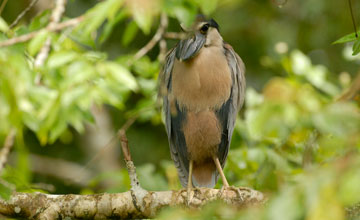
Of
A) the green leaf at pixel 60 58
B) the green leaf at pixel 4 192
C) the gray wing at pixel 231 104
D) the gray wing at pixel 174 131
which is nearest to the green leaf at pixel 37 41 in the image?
the green leaf at pixel 60 58

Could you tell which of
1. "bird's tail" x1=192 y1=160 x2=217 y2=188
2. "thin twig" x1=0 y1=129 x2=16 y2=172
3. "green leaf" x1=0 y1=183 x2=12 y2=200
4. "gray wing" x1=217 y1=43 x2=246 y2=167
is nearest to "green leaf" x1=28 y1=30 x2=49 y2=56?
"green leaf" x1=0 y1=183 x2=12 y2=200

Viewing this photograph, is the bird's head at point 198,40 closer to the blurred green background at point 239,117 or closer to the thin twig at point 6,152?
the blurred green background at point 239,117

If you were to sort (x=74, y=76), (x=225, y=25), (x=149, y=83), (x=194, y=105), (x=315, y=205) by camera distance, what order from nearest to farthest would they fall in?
(x=315, y=205) → (x=74, y=76) → (x=194, y=105) → (x=149, y=83) → (x=225, y=25)

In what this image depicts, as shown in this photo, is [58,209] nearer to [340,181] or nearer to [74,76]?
[74,76]

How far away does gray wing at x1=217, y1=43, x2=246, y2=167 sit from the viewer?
3529mm

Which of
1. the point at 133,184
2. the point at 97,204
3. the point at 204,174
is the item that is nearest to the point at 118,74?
the point at 133,184

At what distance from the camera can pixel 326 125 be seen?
1206 mm

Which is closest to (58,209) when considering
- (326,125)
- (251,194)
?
(251,194)

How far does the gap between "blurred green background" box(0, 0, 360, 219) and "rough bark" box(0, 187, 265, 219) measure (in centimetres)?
12

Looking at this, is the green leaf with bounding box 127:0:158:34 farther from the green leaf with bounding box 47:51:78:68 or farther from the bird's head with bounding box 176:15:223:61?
the bird's head with bounding box 176:15:223:61

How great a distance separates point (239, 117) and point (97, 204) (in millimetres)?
1868

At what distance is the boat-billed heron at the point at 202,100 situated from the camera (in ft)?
11.1

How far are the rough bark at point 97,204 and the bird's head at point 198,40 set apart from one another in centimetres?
106

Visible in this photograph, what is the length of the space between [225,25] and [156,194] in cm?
372
